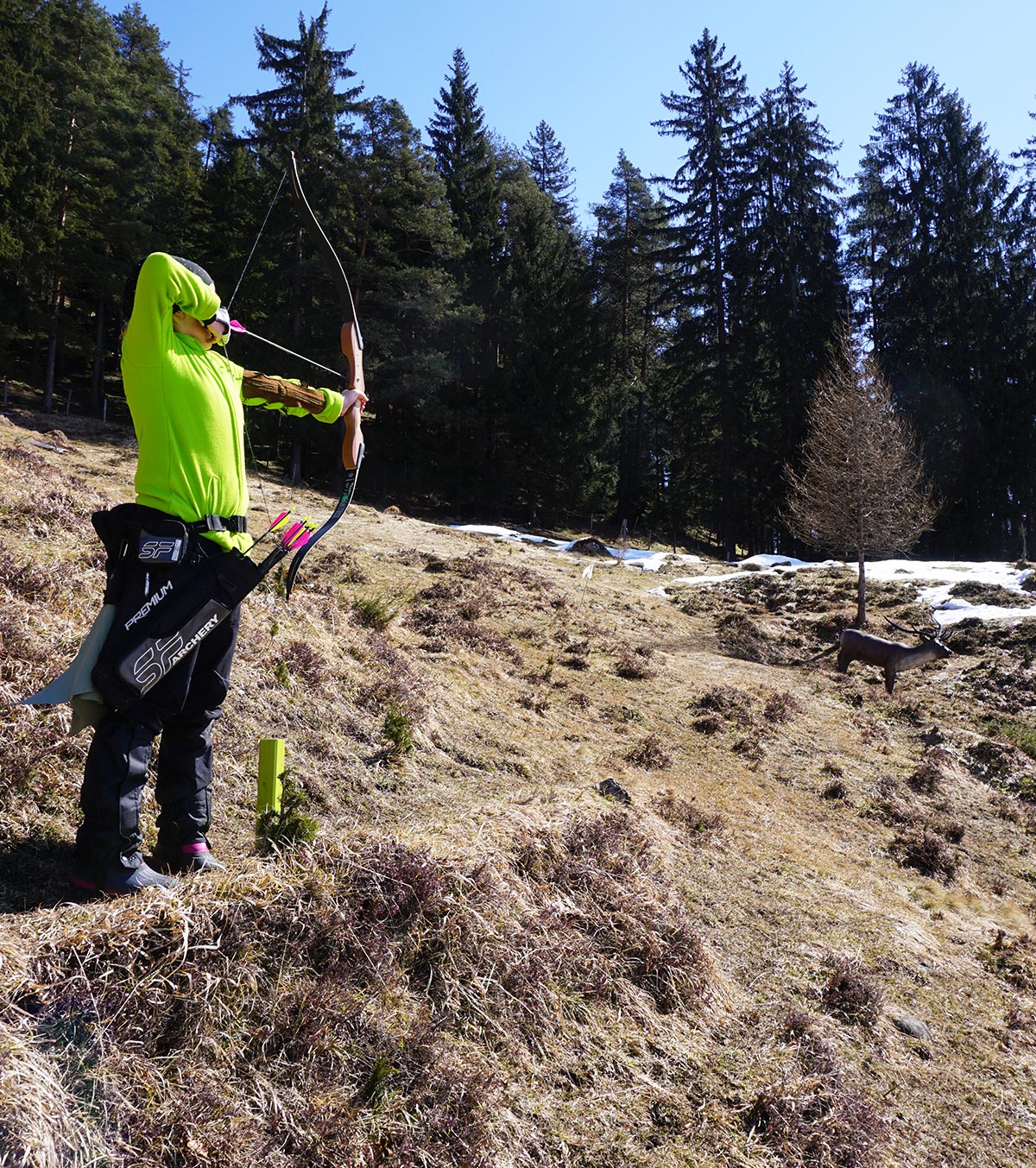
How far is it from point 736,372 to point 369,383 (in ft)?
53.3

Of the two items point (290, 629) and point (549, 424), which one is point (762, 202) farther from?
point (290, 629)

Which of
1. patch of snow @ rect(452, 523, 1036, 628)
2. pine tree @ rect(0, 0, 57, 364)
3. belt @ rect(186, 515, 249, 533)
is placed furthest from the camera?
pine tree @ rect(0, 0, 57, 364)

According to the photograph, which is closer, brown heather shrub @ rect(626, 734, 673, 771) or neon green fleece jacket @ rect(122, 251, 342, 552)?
neon green fleece jacket @ rect(122, 251, 342, 552)

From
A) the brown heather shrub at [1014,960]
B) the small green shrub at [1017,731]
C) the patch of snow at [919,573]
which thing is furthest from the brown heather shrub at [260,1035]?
the patch of snow at [919,573]

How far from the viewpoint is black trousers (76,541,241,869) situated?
2.79 metres

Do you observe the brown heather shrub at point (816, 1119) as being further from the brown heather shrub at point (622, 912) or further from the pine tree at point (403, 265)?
the pine tree at point (403, 265)

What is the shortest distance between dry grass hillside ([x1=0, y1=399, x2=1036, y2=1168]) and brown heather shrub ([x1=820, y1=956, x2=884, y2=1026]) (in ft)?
0.06

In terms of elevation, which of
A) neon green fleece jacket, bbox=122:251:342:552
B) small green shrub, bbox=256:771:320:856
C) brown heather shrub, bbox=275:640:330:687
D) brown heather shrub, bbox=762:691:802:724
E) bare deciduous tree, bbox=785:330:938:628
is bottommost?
brown heather shrub, bbox=762:691:802:724

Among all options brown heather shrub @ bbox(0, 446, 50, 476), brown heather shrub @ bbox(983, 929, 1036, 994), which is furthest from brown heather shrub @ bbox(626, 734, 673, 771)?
brown heather shrub @ bbox(0, 446, 50, 476)

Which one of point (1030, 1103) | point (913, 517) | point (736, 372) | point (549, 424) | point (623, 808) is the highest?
point (736, 372)

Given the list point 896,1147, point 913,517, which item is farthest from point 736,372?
point 896,1147

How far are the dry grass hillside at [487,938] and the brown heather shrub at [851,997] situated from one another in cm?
2

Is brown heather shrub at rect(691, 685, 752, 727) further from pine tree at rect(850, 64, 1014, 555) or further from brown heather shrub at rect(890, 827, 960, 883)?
pine tree at rect(850, 64, 1014, 555)

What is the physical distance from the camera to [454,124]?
37.0 metres
